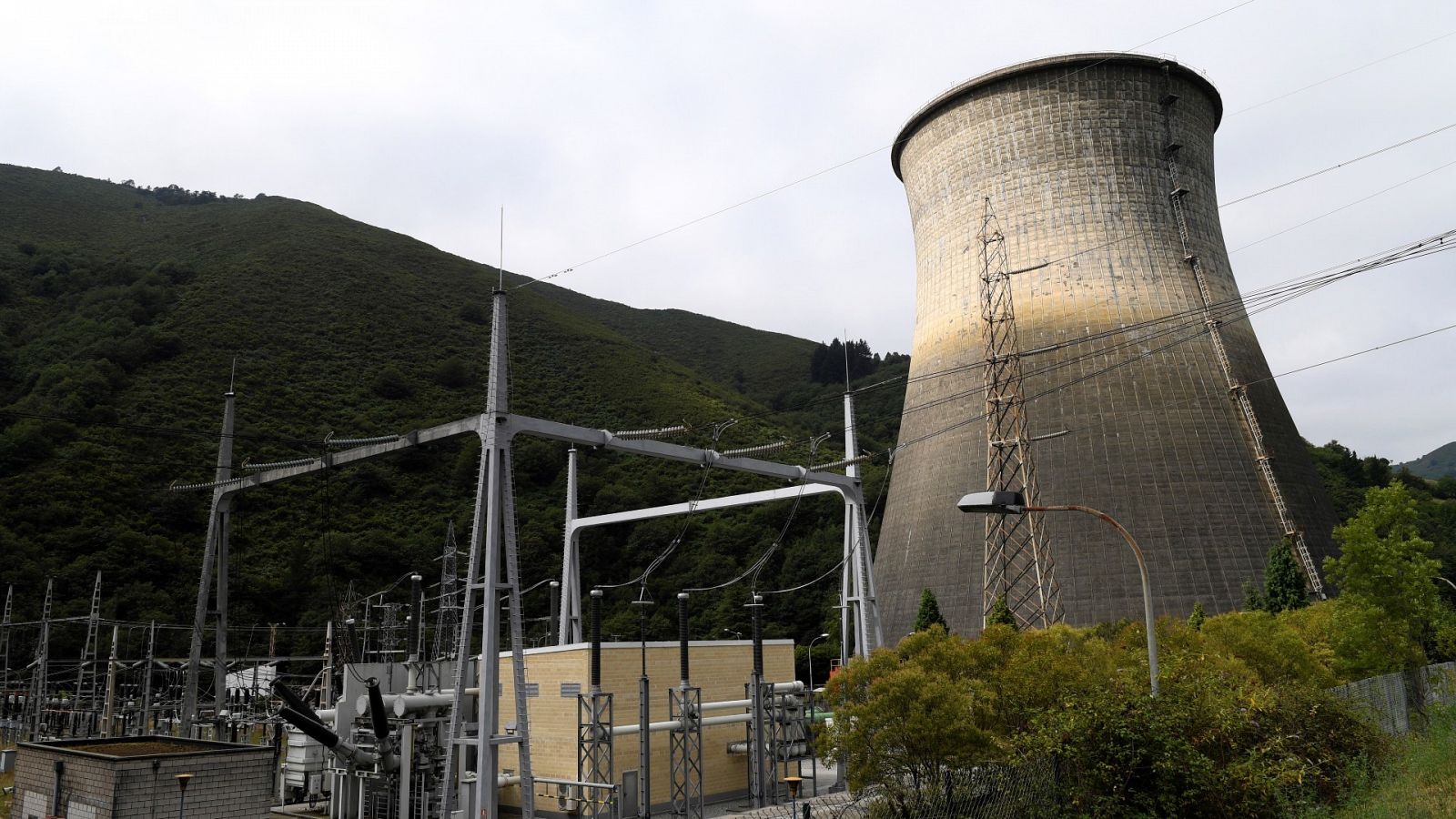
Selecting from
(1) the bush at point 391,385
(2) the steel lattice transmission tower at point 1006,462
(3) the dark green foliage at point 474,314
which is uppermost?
(3) the dark green foliage at point 474,314

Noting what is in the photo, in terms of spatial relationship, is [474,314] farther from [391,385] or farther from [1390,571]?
[1390,571]

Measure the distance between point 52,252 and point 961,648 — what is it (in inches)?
3095

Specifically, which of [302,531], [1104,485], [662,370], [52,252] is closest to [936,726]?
[1104,485]

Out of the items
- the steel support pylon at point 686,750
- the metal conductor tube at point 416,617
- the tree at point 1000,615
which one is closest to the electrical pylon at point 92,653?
the metal conductor tube at point 416,617

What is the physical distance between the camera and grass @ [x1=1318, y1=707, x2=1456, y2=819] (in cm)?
985

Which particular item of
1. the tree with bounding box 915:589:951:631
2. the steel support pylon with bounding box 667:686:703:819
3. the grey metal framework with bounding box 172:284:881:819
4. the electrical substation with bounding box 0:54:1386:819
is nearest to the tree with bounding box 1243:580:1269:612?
the electrical substation with bounding box 0:54:1386:819

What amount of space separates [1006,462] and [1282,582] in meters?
7.86

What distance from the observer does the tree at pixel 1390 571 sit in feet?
63.3

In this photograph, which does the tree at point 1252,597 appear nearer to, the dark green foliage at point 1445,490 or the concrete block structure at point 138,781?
the concrete block structure at point 138,781

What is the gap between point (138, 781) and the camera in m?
12.0

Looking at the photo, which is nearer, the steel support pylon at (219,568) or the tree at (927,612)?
the steel support pylon at (219,568)

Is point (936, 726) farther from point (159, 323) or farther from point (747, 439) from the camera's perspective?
point (159, 323)

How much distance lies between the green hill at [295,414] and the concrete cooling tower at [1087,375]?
20382 mm

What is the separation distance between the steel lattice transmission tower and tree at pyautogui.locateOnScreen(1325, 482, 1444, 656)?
288 inches
